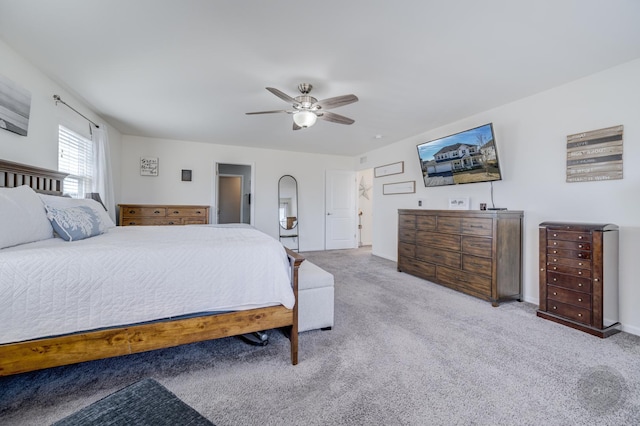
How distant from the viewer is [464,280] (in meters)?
3.31

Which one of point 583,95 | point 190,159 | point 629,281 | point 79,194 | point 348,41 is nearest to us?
point 348,41

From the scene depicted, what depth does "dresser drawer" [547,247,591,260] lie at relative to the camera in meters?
2.37

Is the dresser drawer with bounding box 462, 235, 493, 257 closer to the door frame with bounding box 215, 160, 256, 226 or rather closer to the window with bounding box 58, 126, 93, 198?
the door frame with bounding box 215, 160, 256, 226

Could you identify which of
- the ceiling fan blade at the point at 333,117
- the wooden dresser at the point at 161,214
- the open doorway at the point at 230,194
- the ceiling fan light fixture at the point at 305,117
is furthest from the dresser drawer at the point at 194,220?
the ceiling fan blade at the point at 333,117

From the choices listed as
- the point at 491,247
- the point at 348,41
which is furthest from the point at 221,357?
the point at 491,247

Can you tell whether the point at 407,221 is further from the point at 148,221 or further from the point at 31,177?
the point at 31,177

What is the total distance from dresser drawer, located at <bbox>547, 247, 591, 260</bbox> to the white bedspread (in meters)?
2.63

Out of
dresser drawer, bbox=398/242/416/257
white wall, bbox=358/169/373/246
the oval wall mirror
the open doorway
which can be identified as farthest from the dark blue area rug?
white wall, bbox=358/169/373/246

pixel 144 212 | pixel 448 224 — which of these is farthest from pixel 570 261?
pixel 144 212

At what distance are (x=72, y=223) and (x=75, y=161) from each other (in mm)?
2030

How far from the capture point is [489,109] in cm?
355

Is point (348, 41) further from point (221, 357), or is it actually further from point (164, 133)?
point (164, 133)

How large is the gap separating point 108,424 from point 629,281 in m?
3.79

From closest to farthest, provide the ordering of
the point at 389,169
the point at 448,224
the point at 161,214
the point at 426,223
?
the point at 448,224
the point at 426,223
the point at 161,214
the point at 389,169
